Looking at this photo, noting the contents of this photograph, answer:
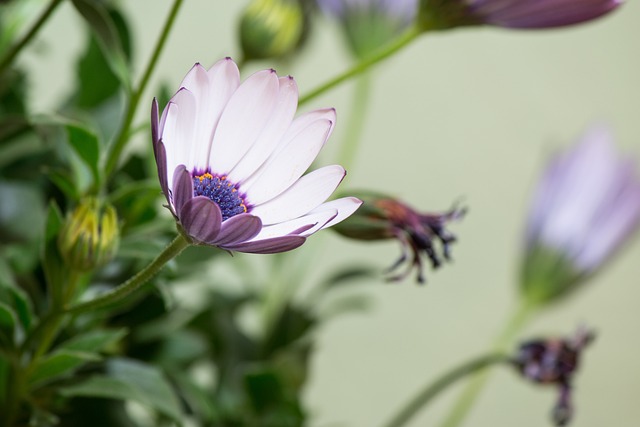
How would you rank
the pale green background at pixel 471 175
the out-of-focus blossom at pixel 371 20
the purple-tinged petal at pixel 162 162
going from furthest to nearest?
the pale green background at pixel 471 175, the out-of-focus blossom at pixel 371 20, the purple-tinged petal at pixel 162 162

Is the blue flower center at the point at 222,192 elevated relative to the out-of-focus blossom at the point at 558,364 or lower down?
lower down

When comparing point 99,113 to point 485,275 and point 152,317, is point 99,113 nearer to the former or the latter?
point 152,317

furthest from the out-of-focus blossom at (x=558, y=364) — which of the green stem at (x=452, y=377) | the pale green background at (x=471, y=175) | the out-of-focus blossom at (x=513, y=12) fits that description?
the pale green background at (x=471, y=175)

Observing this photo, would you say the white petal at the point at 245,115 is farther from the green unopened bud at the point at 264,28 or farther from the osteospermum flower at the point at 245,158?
the green unopened bud at the point at 264,28

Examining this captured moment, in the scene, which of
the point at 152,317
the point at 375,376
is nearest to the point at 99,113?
the point at 152,317

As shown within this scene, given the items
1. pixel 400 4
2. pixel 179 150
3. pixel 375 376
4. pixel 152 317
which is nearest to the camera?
pixel 179 150

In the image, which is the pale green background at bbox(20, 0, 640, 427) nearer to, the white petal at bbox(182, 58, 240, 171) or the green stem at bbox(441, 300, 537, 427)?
the green stem at bbox(441, 300, 537, 427)
